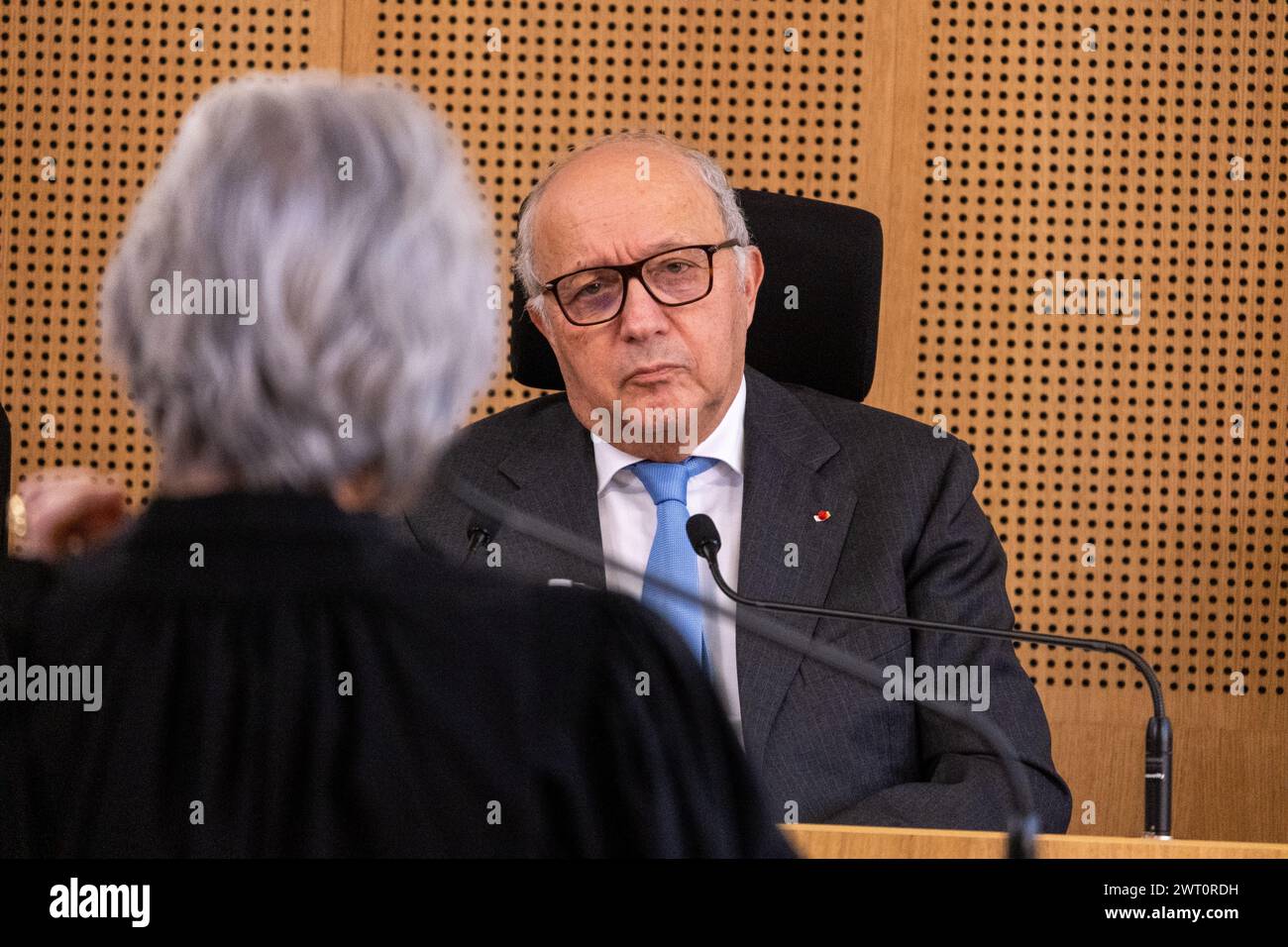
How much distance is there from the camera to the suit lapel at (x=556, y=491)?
2396mm

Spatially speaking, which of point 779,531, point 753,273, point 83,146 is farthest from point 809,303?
point 83,146

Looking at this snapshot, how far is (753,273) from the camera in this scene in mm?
2545

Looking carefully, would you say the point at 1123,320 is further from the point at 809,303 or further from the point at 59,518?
the point at 59,518

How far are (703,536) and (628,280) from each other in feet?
2.30

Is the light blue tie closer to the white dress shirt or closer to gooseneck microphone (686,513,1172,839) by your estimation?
the white dress shirt

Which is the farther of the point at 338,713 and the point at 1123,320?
the point at 1123,320

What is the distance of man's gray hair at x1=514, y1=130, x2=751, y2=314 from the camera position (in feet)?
8.30

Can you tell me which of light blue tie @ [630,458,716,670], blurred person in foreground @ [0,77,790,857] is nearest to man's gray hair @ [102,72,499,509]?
blurred person in foreground @ [0,77,790,857]

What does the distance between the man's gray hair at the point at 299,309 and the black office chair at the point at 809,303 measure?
1.48 metres

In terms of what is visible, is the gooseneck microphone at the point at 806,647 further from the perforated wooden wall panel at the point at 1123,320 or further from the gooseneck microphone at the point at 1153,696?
the perforated wooden wall panel at the point at 1123,320

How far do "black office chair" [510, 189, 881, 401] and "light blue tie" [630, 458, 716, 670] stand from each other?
0.24 meters

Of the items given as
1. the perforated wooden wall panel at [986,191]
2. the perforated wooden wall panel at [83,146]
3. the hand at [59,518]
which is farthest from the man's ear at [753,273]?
the perforated wooden wall panel at [83,146]

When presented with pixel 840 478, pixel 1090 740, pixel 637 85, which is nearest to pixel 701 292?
pixel 840 478
